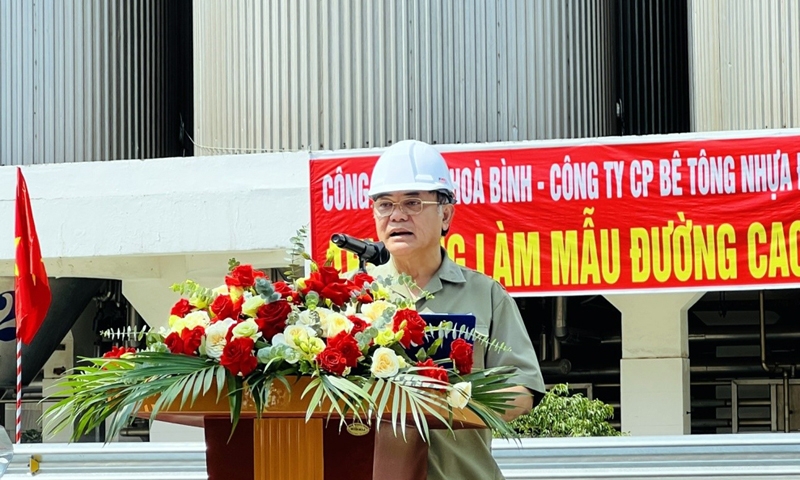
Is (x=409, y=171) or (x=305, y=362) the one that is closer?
(x=305, y=362)

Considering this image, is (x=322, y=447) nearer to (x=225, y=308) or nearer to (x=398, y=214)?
(x=225, y=308)

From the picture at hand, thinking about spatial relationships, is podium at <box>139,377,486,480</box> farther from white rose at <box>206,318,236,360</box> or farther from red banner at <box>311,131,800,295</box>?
red banner at <box>311,131,800,295</box>

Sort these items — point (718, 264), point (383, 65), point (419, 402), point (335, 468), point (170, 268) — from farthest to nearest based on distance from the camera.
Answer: point (170, 268), point (383, 65), point (718, 264), point (335, 468), point (419, 402)

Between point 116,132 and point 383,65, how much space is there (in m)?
2.37

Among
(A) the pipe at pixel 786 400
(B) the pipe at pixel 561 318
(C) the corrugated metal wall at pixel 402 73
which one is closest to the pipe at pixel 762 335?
(A) the pipe at pixel 786 400

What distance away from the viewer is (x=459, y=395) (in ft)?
8.61

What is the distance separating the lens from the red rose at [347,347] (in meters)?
2.65

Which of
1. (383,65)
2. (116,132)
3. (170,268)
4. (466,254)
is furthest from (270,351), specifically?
(116,132)

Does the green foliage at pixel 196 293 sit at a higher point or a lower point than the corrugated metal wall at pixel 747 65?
lower

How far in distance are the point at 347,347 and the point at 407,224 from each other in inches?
29.4

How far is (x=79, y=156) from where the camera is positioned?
9922 mm

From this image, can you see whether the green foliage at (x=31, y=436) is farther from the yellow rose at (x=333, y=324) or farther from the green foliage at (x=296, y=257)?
the yellow rose at (x=333, y=324)

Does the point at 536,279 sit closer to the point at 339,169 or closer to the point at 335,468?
the point at 339,169

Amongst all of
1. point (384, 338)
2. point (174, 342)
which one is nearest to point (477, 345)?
point (384, 338)
